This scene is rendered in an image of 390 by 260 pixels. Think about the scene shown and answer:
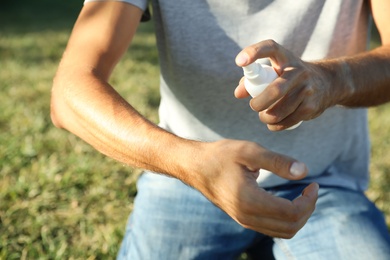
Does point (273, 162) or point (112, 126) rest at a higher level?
point (273, 162)

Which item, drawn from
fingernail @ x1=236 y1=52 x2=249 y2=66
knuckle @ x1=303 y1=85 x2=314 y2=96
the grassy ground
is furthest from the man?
the grassy ground

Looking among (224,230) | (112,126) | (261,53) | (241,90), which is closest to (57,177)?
(224,230)

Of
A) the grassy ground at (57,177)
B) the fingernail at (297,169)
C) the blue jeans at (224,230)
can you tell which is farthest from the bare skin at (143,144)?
the grassy ground at (57,177)

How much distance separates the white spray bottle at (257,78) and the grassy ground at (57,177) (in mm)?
1053

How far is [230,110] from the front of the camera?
5.78ft

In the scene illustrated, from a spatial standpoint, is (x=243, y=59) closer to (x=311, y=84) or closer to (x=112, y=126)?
(x=311, y=84)

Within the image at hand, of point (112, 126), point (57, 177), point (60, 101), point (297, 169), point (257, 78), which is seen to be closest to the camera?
point (297, 169)

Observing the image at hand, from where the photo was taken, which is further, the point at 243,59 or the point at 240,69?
the point at 240,69

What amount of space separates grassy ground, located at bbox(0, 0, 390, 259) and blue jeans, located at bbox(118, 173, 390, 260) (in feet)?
1.10

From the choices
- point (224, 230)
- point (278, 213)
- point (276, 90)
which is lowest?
point (224, 230)

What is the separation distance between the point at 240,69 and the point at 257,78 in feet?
1.86

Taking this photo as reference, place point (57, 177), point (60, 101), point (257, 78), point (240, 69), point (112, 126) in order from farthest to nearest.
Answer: point (57, 177)
point (240, 69)
point (60, 101)
point (112, 126)
point (257, 78)

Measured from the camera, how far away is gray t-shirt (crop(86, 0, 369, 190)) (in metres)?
1.64

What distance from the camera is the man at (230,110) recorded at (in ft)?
4.17
